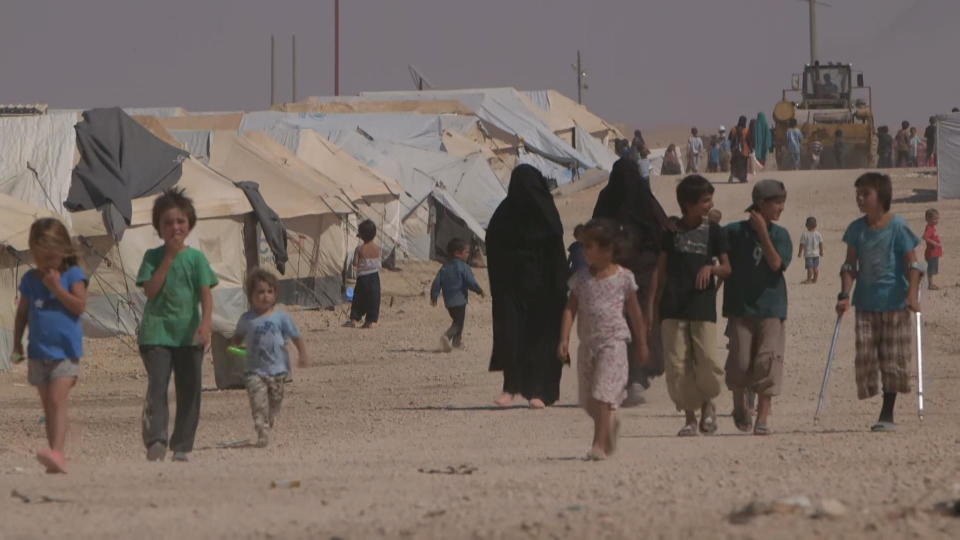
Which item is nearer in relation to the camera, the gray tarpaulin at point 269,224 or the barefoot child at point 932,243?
the barefoot child at point 932,243

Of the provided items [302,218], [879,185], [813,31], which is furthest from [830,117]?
[879,185]

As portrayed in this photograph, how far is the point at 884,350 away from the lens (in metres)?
9.31

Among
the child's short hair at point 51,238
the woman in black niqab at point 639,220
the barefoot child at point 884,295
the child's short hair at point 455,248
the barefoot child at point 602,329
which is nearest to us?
the child's short hair at point 51,238

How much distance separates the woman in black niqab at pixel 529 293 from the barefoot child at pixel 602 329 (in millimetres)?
3134

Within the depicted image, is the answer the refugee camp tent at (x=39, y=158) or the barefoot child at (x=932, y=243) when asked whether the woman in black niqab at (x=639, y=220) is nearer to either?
the refugee camp tent at (x=39, y=158)

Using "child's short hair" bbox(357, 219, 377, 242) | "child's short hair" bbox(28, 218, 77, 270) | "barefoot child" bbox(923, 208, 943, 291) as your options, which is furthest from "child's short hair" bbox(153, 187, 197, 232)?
"barefoot child" bbox(923, 208, 943, 291)

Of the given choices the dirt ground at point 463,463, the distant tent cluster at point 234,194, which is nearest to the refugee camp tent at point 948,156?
the distant tent cluster at point 234,194

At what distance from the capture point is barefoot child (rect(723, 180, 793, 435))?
917cm

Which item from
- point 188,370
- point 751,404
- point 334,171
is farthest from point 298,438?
point 334,171

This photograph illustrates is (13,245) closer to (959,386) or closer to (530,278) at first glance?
(530,278)

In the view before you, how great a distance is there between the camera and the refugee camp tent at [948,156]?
34000 mm

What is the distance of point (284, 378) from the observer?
9898 millimetres

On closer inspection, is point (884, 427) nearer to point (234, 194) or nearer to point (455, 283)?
point (455, 283)

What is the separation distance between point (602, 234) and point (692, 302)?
3.99 feet
